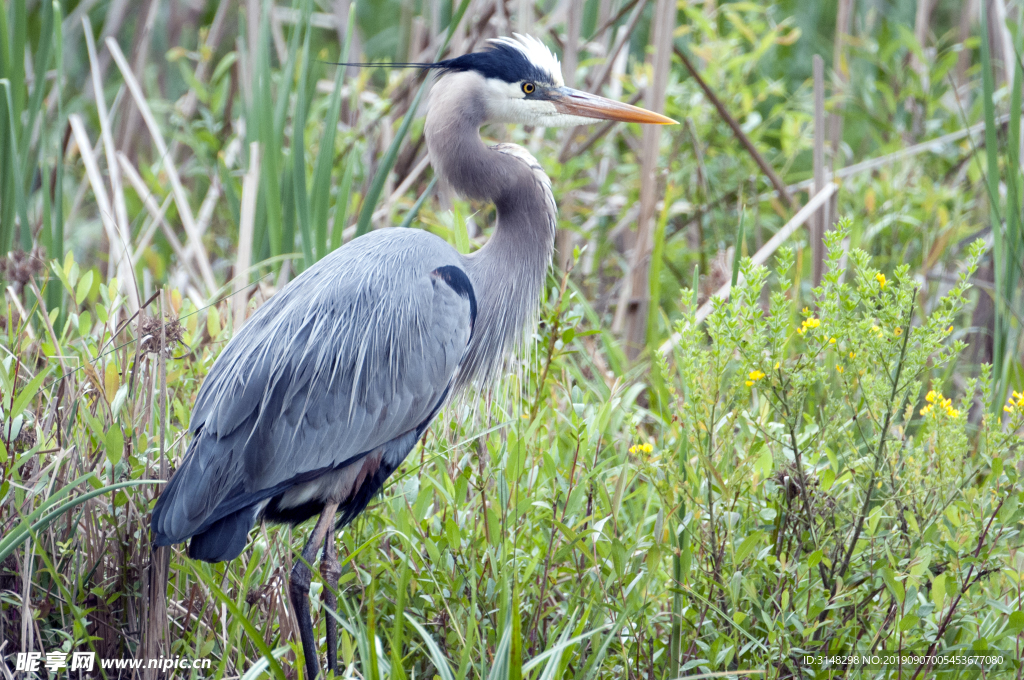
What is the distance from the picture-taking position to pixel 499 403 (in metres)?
2.62

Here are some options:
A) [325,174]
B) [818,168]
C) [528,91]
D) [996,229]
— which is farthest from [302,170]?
[996,229]

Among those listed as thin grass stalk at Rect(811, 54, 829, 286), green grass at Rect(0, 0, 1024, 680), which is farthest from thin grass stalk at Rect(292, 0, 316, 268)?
thin grass stalk at Rect(811, 54, 829, 286)

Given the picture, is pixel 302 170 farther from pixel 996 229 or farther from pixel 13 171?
pixel 996 229

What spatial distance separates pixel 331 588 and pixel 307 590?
6 cm

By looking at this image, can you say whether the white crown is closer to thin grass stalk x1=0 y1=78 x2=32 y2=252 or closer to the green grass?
the green grass

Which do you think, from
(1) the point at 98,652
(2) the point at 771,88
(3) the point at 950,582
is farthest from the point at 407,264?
(2) the point at 771,88

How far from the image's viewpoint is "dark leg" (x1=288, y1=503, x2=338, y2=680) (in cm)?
197

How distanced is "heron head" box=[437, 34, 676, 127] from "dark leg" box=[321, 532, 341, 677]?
4.18 ft

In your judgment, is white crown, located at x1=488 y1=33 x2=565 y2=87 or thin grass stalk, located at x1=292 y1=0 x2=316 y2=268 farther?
thin grass stalk, located at x1=292 y1=0 x2=316 y2=268

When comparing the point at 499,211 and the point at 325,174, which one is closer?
the point at 499,211

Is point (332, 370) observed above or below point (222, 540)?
above

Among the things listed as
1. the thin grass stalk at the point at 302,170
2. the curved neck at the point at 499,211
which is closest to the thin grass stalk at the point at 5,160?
the thin grass stalk at the point at 302,170

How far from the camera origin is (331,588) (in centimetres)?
207

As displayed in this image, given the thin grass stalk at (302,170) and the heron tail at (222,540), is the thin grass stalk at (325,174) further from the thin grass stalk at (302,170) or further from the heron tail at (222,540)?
the heron tail at (222,540)
